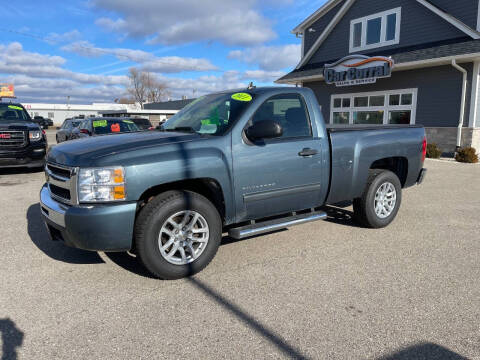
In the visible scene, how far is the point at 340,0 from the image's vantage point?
61.1ft

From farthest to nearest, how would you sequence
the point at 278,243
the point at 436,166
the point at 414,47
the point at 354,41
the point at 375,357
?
the point at 354,41 → the point at 414,47 → the point at 436,166 → the point at 278,243 → the point at 375,357

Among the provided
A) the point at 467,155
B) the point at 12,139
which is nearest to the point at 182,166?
the point at 12,139

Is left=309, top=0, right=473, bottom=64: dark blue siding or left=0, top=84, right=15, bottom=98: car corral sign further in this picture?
left=0, top=84, right=15, bottom=98: car corral sign

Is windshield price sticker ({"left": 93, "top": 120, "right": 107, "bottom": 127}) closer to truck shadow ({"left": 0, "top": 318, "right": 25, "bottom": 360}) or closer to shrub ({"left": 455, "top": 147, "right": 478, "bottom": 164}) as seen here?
truck shadow ({"left": 0, "top": 318, "right": 25, "bottom": 360})

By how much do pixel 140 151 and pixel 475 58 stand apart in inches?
540

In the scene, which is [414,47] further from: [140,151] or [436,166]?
[140,151]

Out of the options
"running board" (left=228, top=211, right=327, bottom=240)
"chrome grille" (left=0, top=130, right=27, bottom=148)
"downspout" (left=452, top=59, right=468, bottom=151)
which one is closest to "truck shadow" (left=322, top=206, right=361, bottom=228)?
"running board" (left=228, top=211, right=327, bottom=240)

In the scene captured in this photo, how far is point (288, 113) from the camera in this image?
180 inches

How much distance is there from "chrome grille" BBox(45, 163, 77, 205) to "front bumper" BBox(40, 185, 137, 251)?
13 centimetres

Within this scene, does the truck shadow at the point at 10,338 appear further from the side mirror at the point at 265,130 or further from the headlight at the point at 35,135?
the headlight at the point at 35,135

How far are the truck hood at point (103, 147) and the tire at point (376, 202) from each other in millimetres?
2636

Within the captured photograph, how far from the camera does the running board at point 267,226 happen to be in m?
3.96

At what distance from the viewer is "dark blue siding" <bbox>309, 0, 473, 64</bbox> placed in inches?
574

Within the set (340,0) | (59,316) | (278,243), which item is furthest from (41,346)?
(340,0)
